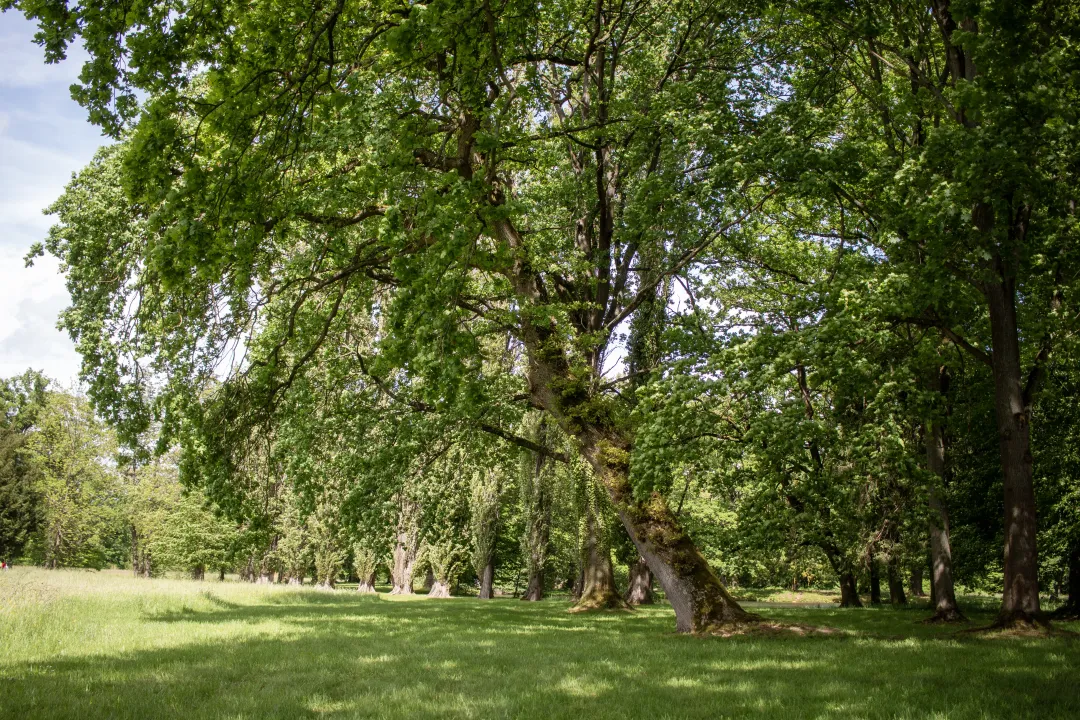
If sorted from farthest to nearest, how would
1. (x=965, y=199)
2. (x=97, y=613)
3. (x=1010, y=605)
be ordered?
(x=97, y=613), (x=1010, y=605), (x=965, y=199)

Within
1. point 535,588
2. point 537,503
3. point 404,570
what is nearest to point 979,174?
point 537,503

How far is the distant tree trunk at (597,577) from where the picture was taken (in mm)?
22672

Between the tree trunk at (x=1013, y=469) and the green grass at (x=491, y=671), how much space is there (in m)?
1.11

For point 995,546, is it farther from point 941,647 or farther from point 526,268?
point 526,268

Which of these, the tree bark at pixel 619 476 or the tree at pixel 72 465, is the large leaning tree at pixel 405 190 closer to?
the tree bark at pixel 619 476

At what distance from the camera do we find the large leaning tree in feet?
22.0

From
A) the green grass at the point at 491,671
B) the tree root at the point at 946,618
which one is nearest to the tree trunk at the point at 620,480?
the green grass at the point at 491,671

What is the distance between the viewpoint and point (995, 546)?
21.9 meters

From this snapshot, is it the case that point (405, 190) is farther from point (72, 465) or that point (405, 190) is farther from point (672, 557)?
point (72, 465)

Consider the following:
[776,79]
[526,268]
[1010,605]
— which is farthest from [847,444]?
[776,79]

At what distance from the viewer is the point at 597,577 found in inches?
933

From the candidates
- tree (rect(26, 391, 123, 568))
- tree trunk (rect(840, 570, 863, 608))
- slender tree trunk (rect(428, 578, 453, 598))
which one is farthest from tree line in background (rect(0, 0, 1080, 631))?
tree (rect(26, 391, 123, 568))

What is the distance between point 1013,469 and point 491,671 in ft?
32.2

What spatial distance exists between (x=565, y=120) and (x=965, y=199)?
8.13 meters
